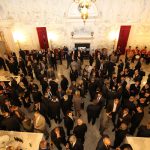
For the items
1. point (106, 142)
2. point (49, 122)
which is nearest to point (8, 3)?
point (49, 122)

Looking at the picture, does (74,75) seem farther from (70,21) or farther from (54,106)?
(70,21)

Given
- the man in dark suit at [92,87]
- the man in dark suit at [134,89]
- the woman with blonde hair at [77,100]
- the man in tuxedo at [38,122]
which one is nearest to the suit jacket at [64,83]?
the man in dark suit at [92,87]

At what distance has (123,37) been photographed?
41.2 feet

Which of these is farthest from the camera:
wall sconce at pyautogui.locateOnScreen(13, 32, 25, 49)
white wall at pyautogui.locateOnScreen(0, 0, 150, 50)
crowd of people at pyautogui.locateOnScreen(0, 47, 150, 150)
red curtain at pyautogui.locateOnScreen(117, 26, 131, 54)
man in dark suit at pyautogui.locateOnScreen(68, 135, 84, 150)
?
wall sconce at pyautogui.locateOnScreen(13, 32, 25, 49)

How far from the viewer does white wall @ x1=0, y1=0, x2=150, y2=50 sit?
36.5ft

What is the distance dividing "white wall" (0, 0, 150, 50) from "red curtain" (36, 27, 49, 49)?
0.90 feet

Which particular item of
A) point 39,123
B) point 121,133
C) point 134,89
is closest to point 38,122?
point 39,123

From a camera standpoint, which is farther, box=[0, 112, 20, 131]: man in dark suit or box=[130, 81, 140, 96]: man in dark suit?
box=[130, 81, 140, 96]: man in dark suit

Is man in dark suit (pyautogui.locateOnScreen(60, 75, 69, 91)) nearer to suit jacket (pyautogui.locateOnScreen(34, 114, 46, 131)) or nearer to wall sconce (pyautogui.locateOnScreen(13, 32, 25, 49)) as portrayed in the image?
suit jacket (pyautogui.locateOnScreen(34, 114, 46, 131))

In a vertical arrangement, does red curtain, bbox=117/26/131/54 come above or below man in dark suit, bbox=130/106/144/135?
above

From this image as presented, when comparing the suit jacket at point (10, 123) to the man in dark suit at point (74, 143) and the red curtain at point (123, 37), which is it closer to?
the man in dark suit at point (74, 143)

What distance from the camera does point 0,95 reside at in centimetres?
786

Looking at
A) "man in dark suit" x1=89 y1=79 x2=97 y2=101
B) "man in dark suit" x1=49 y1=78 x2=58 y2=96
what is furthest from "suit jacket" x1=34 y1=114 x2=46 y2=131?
"man in dark suit" x1=89 y1=79 x2=97 y2=101

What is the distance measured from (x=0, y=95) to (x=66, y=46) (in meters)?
6.56
